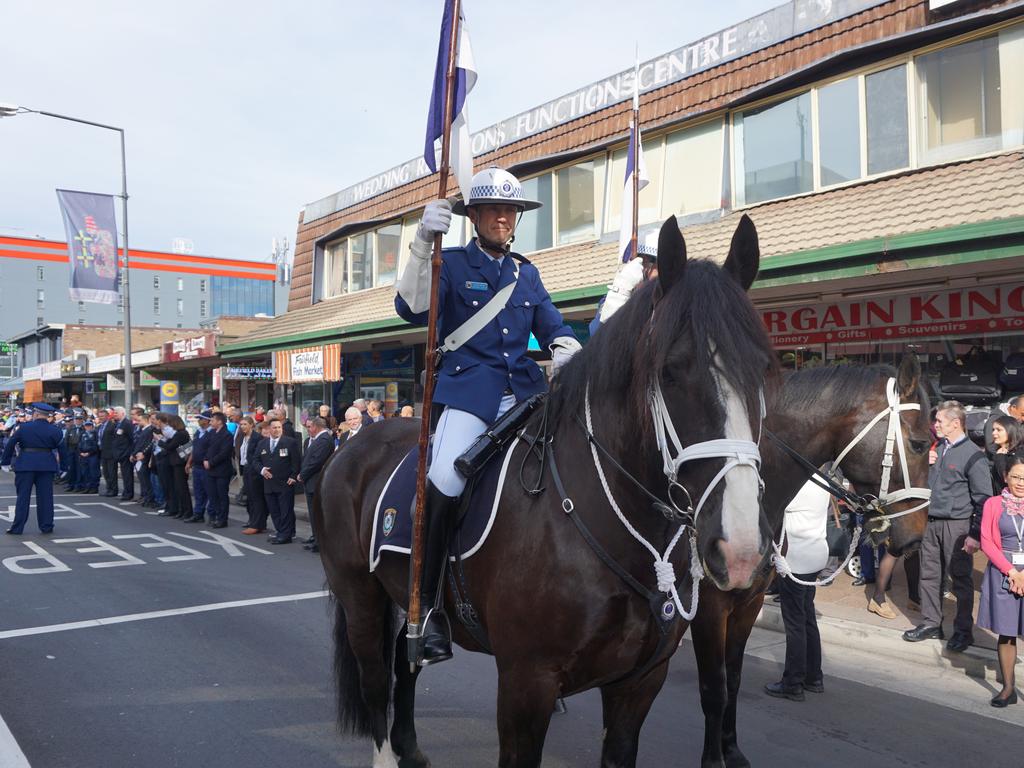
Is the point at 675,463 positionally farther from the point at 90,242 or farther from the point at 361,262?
the point at 90,242

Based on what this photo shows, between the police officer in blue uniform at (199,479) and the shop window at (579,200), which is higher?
the shop window at (579,200)

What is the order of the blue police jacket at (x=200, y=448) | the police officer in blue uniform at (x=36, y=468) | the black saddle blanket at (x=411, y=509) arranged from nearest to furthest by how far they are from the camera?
the black saddle blanket at (x=411, y=509) → the police officer in blue uniform at (x=36, y=468) → the blue police jacket at (x=200, y=448)

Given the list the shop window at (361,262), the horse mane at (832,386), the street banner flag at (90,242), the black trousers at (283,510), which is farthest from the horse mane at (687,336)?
the street banner flag at (90,242)

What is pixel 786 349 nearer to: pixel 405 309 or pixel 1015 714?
pixel 1015 714

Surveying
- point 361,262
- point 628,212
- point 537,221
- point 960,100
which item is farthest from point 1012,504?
point 361,262

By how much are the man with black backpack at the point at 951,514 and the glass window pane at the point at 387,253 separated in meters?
13.3

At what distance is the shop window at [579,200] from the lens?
1307cm

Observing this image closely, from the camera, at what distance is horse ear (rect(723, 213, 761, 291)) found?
2414mm

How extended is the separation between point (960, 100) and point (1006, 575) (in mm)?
6073

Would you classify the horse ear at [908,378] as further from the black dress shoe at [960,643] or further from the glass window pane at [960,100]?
the glass window pane at [960,100]

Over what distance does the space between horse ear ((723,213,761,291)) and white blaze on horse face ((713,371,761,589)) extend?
65cm

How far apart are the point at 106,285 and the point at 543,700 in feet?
64.3

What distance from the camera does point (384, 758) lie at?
394cm

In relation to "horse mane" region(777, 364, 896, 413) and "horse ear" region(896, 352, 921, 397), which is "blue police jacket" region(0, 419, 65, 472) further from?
"horse ear" region(896, 352, 921, 397)
